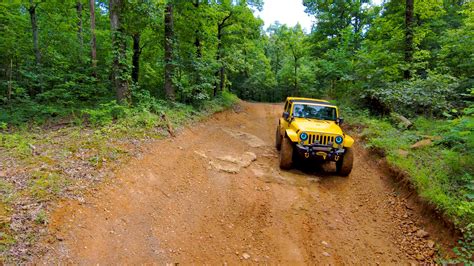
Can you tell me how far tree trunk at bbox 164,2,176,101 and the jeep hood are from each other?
6.01 meters

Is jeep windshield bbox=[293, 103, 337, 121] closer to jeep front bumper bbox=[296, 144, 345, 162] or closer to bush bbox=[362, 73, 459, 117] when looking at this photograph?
jeep front bumper bbox=[296, 144, 345, 162]

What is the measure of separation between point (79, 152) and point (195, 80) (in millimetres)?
7609

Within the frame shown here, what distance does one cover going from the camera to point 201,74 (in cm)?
1233

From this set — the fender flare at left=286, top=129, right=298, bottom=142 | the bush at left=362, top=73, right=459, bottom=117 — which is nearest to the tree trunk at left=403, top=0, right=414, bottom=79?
the bush at left=362, top=73, right=459, bottom=117

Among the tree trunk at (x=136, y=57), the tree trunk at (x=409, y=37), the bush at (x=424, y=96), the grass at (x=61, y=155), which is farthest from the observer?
the tree trunk at (x=136, y=57)

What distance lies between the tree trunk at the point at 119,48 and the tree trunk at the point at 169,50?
8.35 feet

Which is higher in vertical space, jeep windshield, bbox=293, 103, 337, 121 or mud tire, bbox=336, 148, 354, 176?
jeep windshield, bbox=293, 103, 337, 121

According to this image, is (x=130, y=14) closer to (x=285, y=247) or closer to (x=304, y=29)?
(x=285, y=247)

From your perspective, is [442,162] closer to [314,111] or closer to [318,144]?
[318,144]

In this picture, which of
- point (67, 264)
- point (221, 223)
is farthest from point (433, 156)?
point (67, 264)

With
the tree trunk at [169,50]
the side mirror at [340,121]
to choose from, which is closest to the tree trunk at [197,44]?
the tree trunk at [169,50]

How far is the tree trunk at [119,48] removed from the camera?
7.98 metres

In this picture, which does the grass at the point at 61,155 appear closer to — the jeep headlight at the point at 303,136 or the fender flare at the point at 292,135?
the fender flare at the point at 292,135

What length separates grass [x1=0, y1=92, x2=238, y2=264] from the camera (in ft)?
11.6
